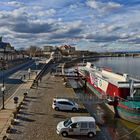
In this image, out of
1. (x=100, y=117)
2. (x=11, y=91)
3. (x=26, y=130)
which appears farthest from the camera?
(x=11, y=91)

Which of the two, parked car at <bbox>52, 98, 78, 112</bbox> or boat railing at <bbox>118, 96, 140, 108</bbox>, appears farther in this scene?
parked car at <bbox>52, 98, 78, 112</bbox>

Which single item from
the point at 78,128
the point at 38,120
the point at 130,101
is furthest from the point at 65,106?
the point at 78,128

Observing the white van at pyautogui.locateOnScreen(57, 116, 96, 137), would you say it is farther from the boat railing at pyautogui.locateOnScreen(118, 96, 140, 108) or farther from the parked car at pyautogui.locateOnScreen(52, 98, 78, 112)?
the boat railing at pyautogui.locateOnScreen(118, 96, 140, 108)

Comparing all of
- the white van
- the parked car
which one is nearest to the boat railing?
the parked car

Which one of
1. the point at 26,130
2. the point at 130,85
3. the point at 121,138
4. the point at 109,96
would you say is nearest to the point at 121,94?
the point at 130,85

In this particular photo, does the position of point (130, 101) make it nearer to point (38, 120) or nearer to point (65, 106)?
point (65, 106)

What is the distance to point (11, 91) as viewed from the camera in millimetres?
56281

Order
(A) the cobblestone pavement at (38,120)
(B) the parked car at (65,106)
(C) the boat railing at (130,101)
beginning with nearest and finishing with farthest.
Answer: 1. (A) the cobblestone pavement at (38,120)
2. (C) the boat railing at (130,101)
3. (B) the parked car at (65,106)

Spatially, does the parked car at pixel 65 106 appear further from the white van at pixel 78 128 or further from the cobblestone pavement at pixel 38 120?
the white van at pixel 78 128

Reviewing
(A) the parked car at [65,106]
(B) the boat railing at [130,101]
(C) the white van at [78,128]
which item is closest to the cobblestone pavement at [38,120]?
(C) the white van at [78,128]

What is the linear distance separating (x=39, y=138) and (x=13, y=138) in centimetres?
210

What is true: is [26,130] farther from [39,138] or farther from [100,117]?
[100,117]

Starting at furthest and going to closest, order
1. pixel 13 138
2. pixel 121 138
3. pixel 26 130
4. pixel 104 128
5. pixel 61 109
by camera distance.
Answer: pixel 61 109 < pixel 104 128 < pixel 121 138 < pixel 26 130 < pixel 13 138

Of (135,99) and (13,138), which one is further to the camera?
(135,99)
